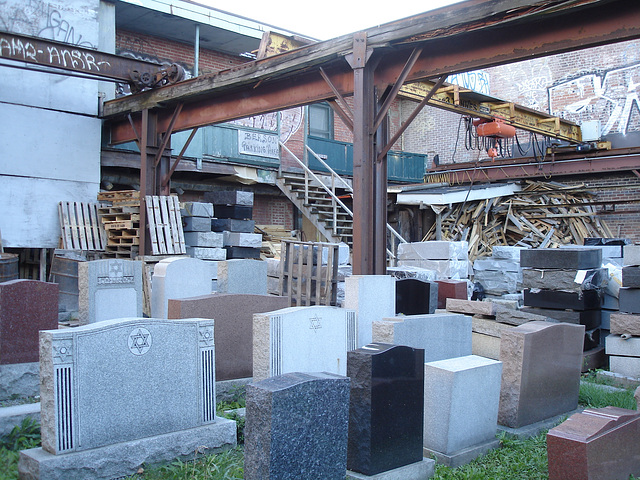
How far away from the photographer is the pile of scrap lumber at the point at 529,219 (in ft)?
69.5

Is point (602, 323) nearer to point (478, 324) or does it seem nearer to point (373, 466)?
point (478, 324)

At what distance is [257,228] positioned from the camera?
755 inches

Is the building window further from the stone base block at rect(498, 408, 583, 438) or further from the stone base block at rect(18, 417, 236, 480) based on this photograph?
the stone base block at rect(18, 417, 236, 480)

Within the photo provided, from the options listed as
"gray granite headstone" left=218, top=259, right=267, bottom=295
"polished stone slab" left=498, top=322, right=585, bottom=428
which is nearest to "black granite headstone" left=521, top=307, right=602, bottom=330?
"polished stone slab" left=498, top=322, right=585, bottom=428

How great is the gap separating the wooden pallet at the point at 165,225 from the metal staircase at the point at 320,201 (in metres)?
5.05

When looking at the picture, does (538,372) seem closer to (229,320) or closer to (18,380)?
(229,320)

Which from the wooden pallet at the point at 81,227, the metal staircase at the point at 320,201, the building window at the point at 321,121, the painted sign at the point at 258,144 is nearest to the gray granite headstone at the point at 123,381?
the wooden pallet at the point at 81,227

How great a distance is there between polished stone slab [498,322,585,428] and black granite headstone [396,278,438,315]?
2.65 m

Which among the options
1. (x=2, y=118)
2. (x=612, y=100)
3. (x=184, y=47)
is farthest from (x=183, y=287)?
(x=612, y=100)

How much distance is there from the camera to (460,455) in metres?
5.50

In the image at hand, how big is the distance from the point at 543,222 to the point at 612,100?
5.08m

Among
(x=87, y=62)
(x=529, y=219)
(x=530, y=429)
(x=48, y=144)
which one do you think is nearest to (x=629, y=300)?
(x=530, y=429)

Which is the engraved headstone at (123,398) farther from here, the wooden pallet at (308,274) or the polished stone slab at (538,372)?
the wooden pallet at (308,274)

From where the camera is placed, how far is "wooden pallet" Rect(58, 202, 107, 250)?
47.7ft
